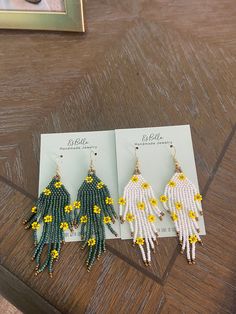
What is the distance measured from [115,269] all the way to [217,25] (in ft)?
2.11

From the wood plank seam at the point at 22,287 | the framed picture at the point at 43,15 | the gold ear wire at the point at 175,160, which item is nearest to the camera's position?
the wood plank seam at the point at 22,287

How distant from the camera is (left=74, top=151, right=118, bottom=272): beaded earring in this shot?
57 cm

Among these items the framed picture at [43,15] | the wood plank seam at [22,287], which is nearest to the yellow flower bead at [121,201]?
the wood plank seam at [22,287]

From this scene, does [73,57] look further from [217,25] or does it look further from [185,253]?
[185,253]

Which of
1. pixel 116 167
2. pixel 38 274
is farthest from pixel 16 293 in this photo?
pixel 116 167

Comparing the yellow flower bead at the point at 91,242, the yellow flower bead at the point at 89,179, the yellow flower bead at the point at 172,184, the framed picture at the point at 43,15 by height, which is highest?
the framed picture at the point at 43,15

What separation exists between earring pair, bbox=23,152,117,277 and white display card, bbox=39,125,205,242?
16 mm

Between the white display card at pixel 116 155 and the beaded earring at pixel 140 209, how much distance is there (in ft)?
0.05

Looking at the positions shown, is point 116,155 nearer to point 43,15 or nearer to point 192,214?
point 192,214

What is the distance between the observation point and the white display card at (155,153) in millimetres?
617

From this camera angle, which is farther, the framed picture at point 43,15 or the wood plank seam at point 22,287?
the framed picture at point 43,15

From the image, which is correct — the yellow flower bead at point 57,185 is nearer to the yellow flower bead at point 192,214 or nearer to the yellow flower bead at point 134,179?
the yellow flower bead at point 134,179

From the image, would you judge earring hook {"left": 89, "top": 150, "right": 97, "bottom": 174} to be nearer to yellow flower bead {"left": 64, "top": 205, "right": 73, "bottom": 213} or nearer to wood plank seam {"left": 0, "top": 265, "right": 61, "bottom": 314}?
yellow flower bead {"left": 64, "top": 205, "right": 73, "bottom": 213}

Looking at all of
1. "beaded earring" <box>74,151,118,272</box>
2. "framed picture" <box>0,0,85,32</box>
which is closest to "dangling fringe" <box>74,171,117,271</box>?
"beaded earring" <box>74,151,118,272</box>
